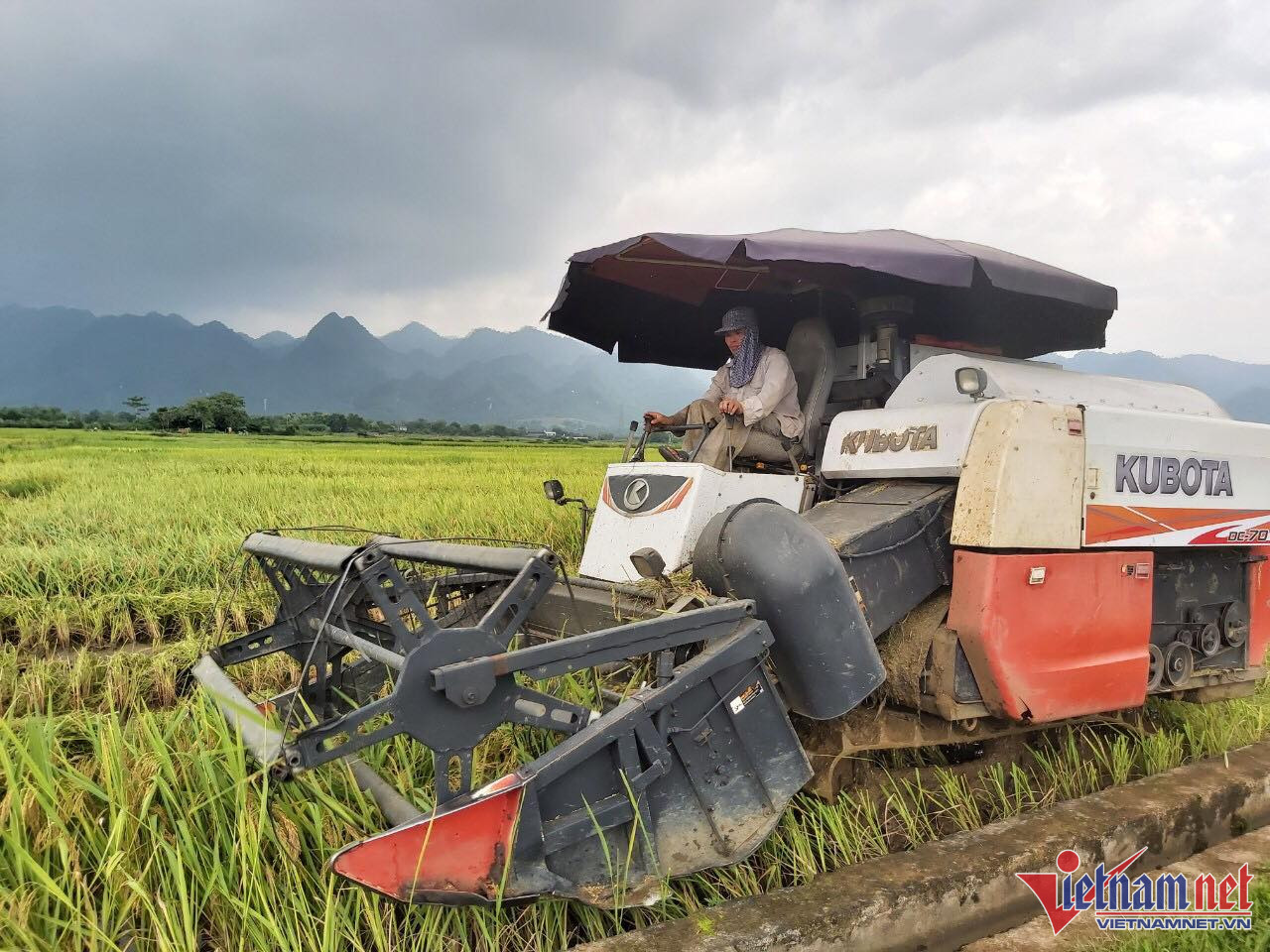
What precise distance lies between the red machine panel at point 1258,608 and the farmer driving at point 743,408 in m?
2.31

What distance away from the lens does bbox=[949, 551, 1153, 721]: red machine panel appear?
121 inches

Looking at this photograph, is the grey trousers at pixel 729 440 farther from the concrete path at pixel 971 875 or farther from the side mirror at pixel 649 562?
the concrete path at pixel 971 875

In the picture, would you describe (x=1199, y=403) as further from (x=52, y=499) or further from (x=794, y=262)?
(x=52, y=499)

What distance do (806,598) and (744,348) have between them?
2.31 meters

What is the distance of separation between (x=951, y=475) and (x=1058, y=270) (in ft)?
5.68

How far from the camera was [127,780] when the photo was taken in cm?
241

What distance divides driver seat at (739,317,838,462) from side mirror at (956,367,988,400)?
3.94ft

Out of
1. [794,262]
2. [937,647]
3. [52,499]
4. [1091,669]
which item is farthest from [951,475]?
[52,499]

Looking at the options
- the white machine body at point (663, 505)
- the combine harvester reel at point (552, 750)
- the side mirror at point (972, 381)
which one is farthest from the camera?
the white machine body at point (663, 505)

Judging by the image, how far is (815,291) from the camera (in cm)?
478

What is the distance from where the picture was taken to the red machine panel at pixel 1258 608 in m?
4.11

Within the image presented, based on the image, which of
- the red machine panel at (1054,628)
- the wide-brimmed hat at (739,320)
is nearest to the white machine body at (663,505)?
A: the red machine panel at (1054,628)

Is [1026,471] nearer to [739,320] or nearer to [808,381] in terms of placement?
[808,381]

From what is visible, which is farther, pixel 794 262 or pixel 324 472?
pixel 324 472
